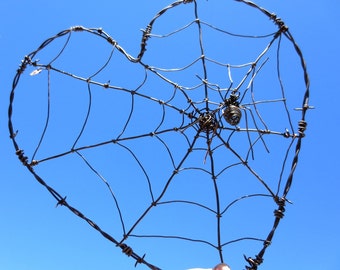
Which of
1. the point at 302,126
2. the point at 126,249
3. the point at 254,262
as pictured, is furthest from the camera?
the point at 302,126

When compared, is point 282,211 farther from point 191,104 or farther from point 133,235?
point 191,104

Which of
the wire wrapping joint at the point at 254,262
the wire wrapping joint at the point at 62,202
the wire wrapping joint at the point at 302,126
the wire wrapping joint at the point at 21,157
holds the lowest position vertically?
the wire wrapping joint at the point at 254,262

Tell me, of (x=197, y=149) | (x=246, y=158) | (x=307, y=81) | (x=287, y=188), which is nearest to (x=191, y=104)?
(x=197, y=149)

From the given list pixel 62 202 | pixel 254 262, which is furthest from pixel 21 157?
pixel 254 262

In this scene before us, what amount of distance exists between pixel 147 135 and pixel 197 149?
60 centimetres

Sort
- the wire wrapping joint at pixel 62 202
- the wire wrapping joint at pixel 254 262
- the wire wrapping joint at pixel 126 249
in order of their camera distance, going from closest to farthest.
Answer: the wire wrapping joint at pixel 254 262
the wire wrapping joint at pixel 126 249
the wire wrapping joint at pixel 62 202

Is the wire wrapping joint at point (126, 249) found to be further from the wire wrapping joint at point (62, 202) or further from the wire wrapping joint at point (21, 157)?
the wire wrapping joint at point (21, 157)

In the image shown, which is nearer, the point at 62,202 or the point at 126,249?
the point at 126,249

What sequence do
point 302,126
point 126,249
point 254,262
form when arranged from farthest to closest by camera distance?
point 302,126
point 126,249
point 254,262

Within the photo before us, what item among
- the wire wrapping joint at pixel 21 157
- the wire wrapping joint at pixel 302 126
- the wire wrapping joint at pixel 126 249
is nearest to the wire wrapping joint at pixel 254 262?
the wire wrapping joint at pixel 126 249

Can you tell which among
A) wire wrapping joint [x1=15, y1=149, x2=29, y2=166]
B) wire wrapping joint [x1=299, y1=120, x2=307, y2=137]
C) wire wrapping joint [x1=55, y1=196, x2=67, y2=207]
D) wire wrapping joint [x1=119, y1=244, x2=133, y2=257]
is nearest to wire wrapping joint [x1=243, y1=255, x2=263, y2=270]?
wire wrapping joint [x1=119, y1=244, x2=133, y2=257]

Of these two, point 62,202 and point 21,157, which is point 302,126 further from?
point 21,157

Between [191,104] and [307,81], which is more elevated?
[191,104]

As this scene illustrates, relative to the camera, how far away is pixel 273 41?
421 centimetres
